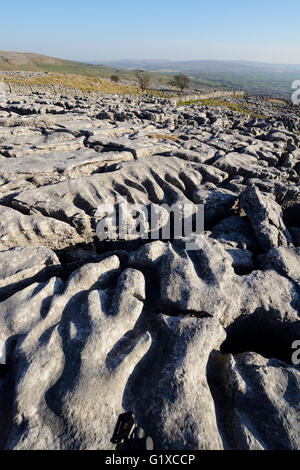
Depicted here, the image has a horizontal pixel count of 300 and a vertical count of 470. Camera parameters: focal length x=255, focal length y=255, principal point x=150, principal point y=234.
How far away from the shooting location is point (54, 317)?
680cm

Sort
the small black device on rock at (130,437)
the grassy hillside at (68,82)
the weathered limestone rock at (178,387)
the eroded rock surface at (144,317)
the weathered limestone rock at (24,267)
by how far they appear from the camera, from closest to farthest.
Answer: the small black device on rock at (130,437) → the weathered limestone rock at (178,387) → the eroded rock surface at (144,317) → the weathered limestone rock at (24,267) → the grassy hillside at (68,82)

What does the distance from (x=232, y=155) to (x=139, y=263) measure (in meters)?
12.3

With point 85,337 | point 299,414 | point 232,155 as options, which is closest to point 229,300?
point 299,414

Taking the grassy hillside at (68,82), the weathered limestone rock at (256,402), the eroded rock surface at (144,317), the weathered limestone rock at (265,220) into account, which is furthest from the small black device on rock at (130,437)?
the grassy hillside at (68,82)

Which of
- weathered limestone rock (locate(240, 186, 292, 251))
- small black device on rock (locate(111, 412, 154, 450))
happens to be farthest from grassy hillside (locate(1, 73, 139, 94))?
small black device on rock (locate(111, 412, 154, 450))

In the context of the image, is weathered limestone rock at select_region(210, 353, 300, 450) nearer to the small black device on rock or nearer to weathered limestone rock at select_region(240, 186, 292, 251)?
the small black device on rock

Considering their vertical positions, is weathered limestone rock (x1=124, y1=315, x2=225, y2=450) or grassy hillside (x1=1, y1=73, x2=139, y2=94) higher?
grassy hillside (x1=1, y1=73, x2=139, y2=94)

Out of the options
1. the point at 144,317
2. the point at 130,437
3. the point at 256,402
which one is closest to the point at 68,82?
the point at 144,317

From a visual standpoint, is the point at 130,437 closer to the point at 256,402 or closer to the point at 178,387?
the point at 178,387

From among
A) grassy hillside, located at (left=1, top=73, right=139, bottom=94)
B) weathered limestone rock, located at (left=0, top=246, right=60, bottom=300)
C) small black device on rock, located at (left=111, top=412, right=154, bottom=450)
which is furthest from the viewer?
grassy hillside, located at (left=1, top=73, right=139, bottom=94)

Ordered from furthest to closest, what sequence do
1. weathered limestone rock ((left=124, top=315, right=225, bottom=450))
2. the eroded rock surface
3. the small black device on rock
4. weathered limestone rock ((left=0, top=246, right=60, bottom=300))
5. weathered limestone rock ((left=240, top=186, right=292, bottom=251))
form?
weathered limestone rock ((left=240, top=186, right=292, bottom=251)) < weathered limestone rock ((left=0, top=246, right=60, bottom=300)) < the eroded rock surface < weathered limestone rock ((left=124, top=315, right=225, bottom=450)) < the small black device on rock

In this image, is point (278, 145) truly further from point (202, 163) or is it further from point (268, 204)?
point (268, 204)

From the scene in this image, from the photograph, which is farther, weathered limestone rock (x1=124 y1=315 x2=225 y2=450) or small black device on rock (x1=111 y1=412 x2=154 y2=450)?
weathered limestone rock (x1=124 y1=315 x2=225 y2=450)

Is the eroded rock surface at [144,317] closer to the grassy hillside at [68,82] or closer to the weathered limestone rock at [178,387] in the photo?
the weathered limestone rock at [178,387]
